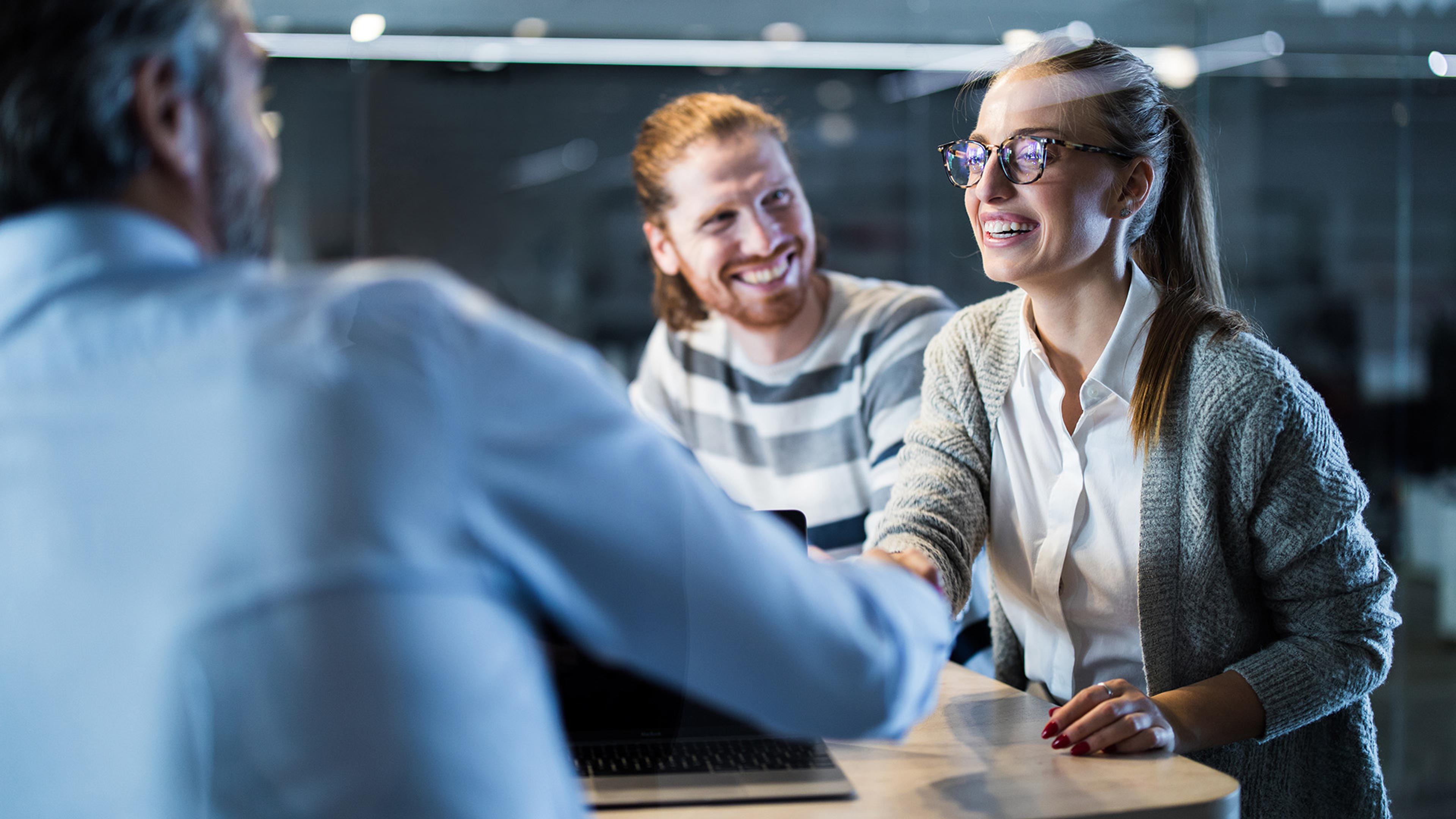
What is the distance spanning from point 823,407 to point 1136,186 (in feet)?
2.38

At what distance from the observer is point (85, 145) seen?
62cm

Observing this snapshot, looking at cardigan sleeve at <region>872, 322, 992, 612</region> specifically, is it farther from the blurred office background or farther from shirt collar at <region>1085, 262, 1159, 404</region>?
the blurred office background

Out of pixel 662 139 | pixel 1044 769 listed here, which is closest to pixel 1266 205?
pixel 662 139

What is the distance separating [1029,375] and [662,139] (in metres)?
0.96

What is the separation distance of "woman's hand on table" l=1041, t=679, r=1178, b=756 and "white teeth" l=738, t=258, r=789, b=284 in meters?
1.08

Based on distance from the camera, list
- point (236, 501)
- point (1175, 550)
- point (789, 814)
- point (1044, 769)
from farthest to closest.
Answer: point (1175, 550) → point (1044, 769) → point (789, 814) → point (236, 501)

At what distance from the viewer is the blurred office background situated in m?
3.04

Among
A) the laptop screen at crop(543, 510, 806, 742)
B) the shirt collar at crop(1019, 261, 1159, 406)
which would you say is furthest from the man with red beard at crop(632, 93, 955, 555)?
the laptop screen at crop(543, 510, 806, 742)

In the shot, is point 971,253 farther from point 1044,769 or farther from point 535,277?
point 535,277

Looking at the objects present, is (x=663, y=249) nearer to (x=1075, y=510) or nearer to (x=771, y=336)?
(x=771, y=336)

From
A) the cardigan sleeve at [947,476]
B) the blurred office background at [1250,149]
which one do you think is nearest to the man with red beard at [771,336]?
the cardigan sleeve at [947,476]

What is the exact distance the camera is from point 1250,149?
3180 millimetres

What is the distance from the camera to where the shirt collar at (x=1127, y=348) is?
149 centimetres

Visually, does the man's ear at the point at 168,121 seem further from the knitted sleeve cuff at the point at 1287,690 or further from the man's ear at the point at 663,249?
the man's ear at the point at 663,249
